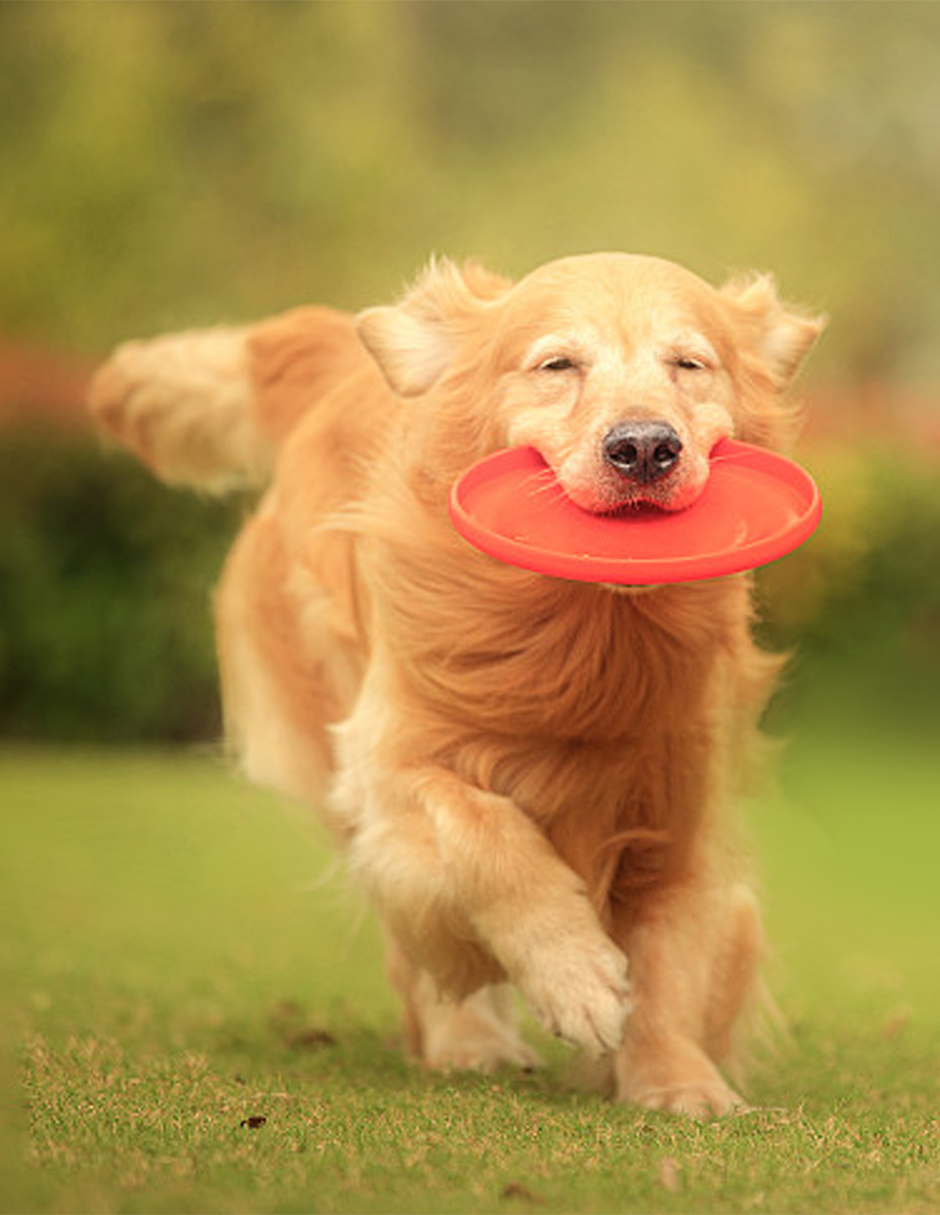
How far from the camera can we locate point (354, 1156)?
3100 millimetres

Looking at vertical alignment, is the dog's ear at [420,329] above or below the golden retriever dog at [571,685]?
above

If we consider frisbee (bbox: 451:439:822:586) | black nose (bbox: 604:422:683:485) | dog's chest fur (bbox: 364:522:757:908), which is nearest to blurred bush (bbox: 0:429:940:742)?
dog's chest fur (bbox: 364:522:757:908)

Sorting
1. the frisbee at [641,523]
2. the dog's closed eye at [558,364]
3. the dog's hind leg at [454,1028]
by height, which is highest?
the dog's closed eye at [558,364]

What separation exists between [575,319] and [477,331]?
1.31 ft

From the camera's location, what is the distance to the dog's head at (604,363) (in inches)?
138

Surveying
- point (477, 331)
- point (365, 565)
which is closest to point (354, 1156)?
point (365, 565)

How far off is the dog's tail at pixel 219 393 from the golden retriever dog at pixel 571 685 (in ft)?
3.32

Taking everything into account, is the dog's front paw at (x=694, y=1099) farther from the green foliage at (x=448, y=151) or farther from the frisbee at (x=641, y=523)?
the green foliage at (x=448, y=151)

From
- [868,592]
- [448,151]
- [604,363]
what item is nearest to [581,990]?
[604,363]

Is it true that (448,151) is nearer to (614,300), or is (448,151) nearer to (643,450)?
(614,300)

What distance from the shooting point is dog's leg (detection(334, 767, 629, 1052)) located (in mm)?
3650

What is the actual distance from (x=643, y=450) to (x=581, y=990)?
3.42ft

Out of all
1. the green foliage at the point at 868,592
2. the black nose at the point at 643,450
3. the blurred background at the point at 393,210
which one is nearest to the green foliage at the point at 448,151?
the blurred background at the point at 393,210

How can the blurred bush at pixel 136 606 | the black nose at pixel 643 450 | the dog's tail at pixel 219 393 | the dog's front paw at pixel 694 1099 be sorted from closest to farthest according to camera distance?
the black nose at pixel 643 450 → the dog's front paw at pixel 694 1099 → the dog's tail at pixel 219 393 → the blurred bush at pixel 136 606
